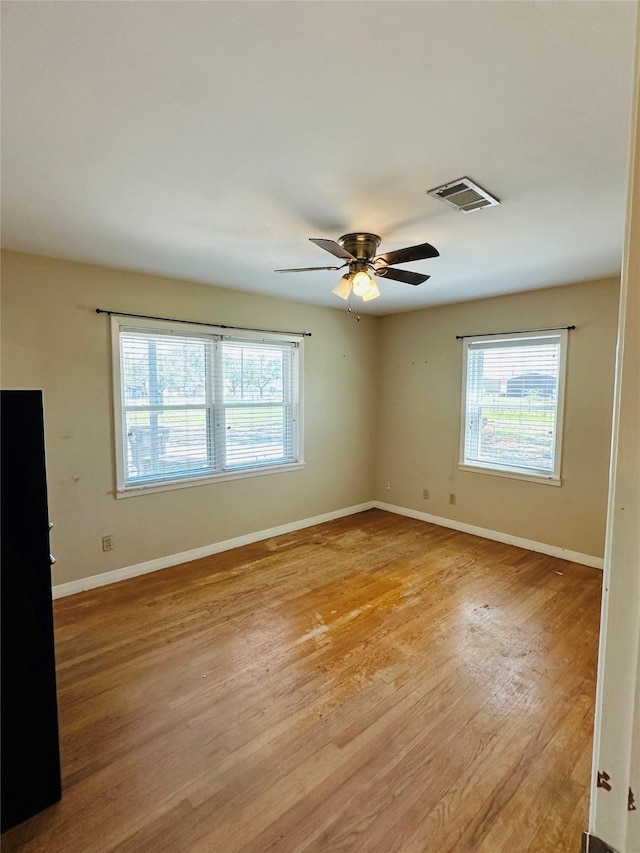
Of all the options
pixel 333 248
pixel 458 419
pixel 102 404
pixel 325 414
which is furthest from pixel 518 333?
pixel 102 404

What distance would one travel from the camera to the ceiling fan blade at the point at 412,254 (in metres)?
2.24

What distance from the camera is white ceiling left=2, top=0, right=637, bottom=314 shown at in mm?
1141

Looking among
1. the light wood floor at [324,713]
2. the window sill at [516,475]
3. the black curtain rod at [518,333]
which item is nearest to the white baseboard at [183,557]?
the light wood floor at [324,713]

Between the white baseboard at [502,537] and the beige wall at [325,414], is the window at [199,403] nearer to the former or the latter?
the beige wall at [325,414]

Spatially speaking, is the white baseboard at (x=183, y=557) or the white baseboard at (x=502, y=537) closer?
the white baseboard at (x=183, y=557)

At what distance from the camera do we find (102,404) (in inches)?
132

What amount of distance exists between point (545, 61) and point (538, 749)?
262 cm

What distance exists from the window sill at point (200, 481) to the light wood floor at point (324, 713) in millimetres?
727

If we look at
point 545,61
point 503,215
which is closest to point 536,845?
point 545,61

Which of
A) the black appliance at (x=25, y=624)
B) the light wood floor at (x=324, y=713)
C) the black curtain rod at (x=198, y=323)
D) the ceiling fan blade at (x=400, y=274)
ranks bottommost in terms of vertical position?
the light wood floor at (x=324, y=713)

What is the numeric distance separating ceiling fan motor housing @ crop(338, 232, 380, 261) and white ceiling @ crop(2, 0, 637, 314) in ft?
0.31

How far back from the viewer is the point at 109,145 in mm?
1686

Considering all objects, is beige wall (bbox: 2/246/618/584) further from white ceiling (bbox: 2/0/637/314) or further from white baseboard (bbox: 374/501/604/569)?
white ceiling (bbox: 2/0/637/314)

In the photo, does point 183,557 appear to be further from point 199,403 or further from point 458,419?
point 458,419
